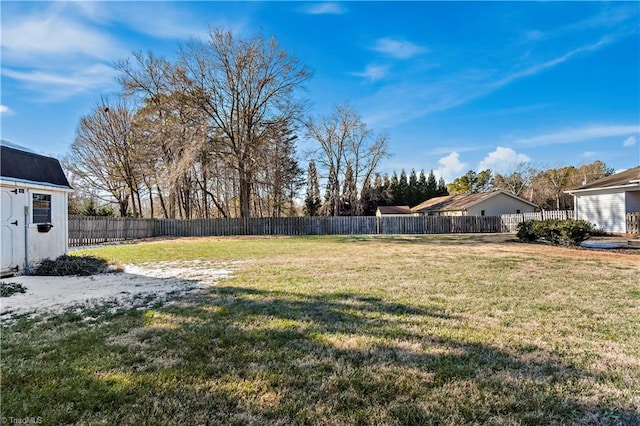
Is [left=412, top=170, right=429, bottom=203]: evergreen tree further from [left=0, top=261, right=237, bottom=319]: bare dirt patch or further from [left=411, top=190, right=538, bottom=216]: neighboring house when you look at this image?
[left=0, top=261, right=237, bottom=319]: bare dirt patch

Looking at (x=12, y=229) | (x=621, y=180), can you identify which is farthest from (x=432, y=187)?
(x=12, y=229)

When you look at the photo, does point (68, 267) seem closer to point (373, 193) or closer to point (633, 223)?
point (633, 223)

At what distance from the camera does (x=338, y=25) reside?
404 inches

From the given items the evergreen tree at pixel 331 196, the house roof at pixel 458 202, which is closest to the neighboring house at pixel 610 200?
the house roof at pixel 458 202

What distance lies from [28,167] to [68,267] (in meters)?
2.32

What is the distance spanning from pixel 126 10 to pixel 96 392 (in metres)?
7.18

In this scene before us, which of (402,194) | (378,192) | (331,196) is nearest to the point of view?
(331,196)

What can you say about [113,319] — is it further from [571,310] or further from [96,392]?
[571,310]

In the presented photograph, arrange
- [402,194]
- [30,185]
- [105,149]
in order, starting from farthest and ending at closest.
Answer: [402,194] < [105,149] < [30,185]

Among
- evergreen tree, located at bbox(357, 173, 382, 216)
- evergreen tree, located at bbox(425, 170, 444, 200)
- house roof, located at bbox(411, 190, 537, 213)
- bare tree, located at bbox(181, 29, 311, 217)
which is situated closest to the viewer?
bare tree, located at bbox(181, 29, 311, 217)

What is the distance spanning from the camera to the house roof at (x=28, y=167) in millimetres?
6375

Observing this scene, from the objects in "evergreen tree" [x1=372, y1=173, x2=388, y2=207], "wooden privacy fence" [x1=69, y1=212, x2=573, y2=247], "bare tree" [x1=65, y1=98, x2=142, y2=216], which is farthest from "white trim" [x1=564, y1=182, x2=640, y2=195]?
"bare tree" [x1=65, y1=98, x2=142, y2=216]

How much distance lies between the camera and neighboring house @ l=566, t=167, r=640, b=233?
1582 cm

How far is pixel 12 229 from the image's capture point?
642 centimetres
